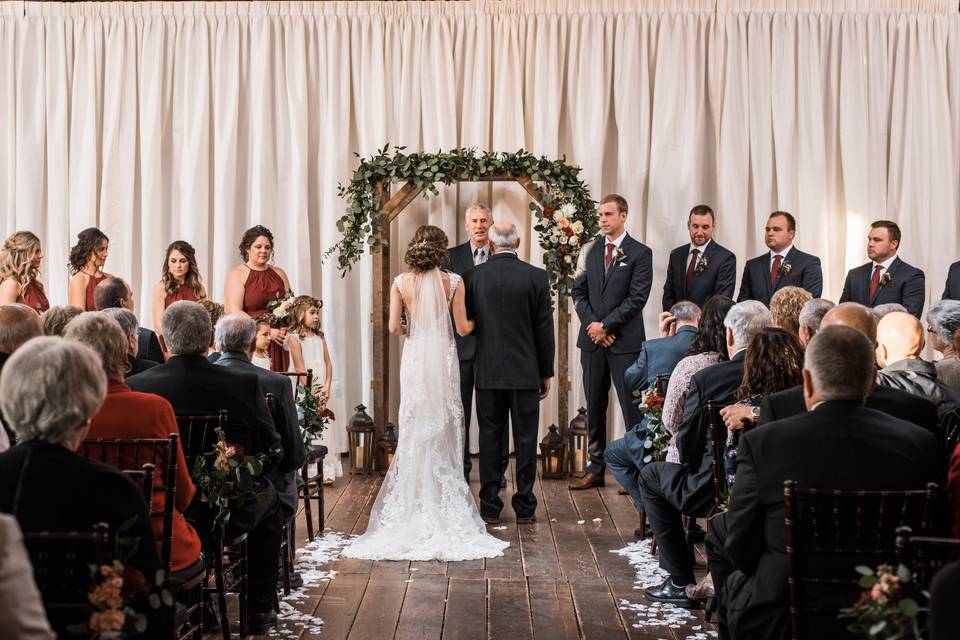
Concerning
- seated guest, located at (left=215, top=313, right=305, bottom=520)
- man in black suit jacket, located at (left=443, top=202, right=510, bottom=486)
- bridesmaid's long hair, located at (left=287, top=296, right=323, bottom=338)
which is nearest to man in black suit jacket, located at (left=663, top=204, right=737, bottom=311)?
man in black suit jacket, located at (left=443, top=202, right=510, bottom=486)

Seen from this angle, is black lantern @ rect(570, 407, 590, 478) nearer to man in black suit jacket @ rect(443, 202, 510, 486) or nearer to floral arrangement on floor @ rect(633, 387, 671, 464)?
man in black suit jacket @ rect(443, 202, 510, 486)

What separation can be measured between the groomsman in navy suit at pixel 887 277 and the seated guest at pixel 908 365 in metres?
3.79

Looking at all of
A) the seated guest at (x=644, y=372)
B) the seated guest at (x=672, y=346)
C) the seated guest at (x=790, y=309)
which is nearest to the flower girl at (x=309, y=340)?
the seated guest at (x=644, y=372)

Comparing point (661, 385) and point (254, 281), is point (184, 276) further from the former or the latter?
point (661, 385)

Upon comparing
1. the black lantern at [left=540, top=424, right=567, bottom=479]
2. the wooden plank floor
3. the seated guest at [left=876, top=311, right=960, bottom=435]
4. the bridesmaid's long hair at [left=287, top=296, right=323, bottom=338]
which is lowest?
the wooden plank floor

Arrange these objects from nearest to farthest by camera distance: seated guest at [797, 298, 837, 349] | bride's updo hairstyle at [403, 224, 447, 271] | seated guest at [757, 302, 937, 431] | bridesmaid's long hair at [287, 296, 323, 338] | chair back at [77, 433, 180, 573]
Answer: chair back at [77, 433, 180, 573] → seated guest at [757, 302, 937, 431] → seated guest at [797, 298, 837, 349] → bride's updo hairstyle at [403, 224, 447, 271] → bridesmaid's long hair at [287, 296, 323, 338]

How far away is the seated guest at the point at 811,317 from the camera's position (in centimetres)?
476

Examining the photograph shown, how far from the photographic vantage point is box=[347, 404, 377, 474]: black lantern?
828 cm

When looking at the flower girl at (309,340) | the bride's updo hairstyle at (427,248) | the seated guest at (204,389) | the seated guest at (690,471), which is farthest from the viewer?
the flower girl at (309,340)

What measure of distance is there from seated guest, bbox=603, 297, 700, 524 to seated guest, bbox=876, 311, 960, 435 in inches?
53.5

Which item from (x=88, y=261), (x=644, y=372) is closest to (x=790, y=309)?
(x=644, y=372)

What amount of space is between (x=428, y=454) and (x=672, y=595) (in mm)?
1808

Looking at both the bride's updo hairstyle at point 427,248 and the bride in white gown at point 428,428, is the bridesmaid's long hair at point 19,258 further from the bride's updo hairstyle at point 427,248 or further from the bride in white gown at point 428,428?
the bride's updo hairstyle at point 427,248

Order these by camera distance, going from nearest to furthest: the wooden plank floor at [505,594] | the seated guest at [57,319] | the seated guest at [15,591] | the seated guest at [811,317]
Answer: the seated guest at [15,591] < the wooden plank floor at [505,594] < the seated guest at [811,317] < the seated guest at [57,319]
